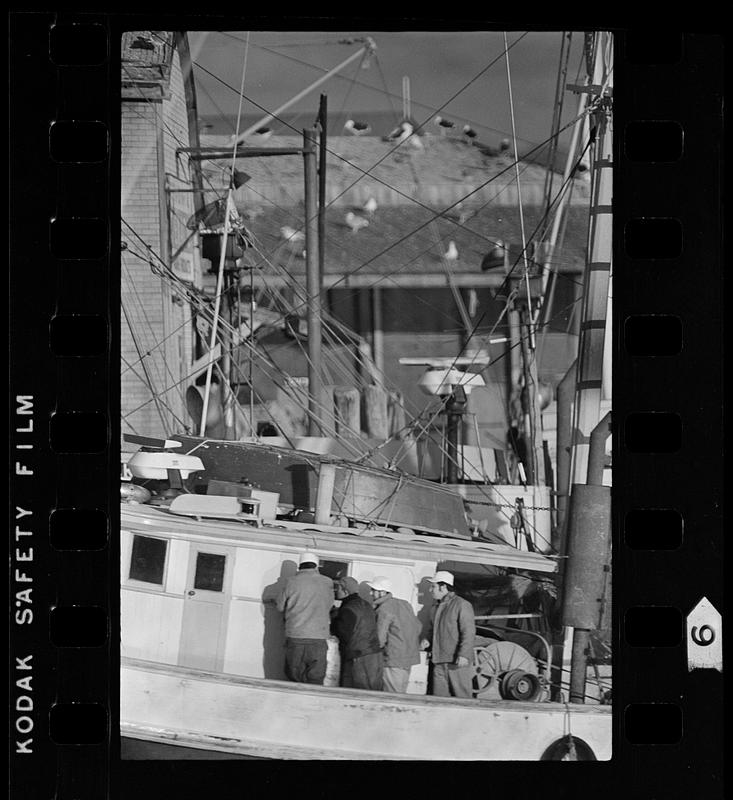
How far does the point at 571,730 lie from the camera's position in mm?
3637

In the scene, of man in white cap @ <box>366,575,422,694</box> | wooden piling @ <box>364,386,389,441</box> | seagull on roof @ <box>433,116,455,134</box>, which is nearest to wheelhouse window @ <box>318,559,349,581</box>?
man in white cap @ <box>366,575,422,694</box>

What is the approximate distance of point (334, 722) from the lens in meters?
3.69

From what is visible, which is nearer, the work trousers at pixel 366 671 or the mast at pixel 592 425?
the mast at pixel 592 425

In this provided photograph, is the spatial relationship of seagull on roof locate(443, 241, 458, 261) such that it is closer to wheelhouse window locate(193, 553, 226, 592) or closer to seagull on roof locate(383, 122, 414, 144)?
seagull on roof locate(383, 122, 414, 144)

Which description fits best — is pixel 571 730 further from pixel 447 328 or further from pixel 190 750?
pixel 447 328

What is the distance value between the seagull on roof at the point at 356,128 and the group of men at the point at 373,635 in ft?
5.77

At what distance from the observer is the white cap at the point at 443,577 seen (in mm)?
4055

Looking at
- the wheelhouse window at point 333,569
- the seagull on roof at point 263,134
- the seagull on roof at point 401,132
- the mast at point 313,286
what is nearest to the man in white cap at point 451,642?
the wheelhouse window at point 333,569

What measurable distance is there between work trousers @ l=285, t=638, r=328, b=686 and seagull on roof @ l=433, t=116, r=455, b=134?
6.46ft

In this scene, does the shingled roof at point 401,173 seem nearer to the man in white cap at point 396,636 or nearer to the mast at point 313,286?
the mast at point 313,286

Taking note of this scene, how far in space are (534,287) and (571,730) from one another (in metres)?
2.05

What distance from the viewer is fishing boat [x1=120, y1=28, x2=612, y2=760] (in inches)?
144
